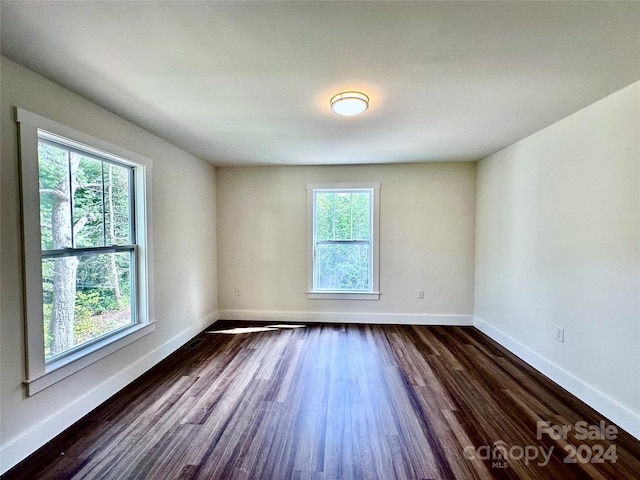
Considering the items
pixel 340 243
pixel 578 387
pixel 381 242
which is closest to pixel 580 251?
pixel 578 387

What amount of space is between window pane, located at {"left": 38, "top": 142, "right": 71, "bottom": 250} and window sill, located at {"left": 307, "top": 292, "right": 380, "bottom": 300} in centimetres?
290

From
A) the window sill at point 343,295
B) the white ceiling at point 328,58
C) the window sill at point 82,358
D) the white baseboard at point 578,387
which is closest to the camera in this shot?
the white ceiling at point 328,58

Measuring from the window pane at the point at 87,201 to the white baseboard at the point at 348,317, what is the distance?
2.36 m

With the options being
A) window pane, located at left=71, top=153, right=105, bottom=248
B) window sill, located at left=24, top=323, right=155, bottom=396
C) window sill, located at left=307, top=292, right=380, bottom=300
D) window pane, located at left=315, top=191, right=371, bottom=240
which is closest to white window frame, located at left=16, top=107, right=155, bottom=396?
window sill, located at left=24, top=323, right=155, bottom=396

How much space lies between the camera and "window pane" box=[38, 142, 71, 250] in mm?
1816

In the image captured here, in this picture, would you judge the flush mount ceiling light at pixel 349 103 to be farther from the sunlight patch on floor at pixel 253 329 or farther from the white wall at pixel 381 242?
the sunlight patch on floor at pixel 253 329

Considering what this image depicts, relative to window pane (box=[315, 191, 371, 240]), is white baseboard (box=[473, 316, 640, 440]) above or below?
below

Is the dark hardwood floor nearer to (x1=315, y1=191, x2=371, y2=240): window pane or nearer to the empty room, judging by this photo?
the empty room

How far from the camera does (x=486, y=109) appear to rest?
2215 mm

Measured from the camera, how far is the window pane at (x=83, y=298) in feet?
6.16

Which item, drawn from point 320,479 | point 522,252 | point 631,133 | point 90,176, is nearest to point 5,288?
point 90,176

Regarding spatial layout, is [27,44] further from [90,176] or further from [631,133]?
[631,133]

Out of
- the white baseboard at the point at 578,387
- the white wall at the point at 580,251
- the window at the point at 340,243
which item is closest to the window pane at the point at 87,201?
the window at the point at 340,243

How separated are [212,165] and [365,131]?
97.8 inches
